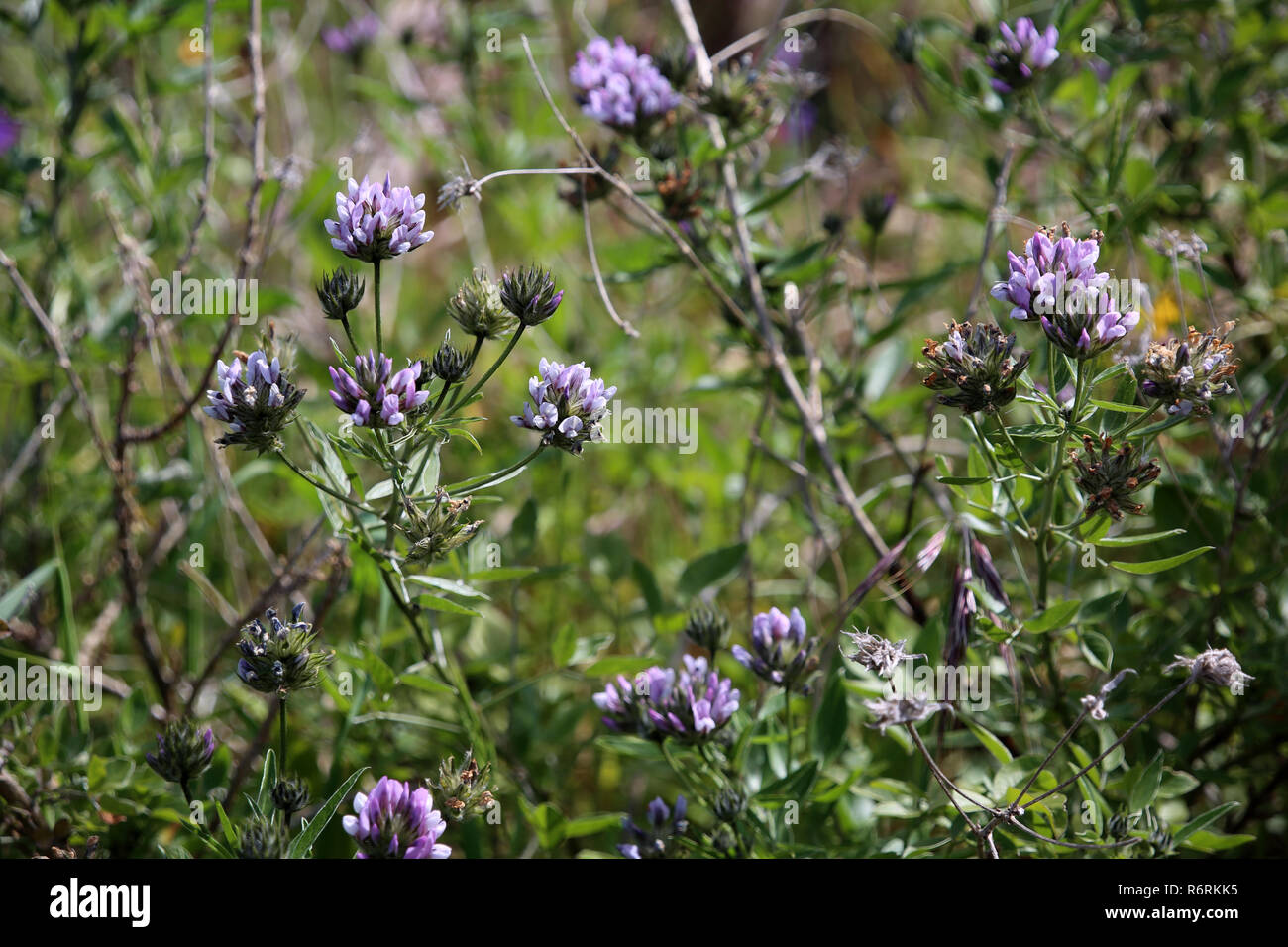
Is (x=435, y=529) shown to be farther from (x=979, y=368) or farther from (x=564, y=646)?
(x=979, y=368)

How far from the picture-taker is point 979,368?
1347mm

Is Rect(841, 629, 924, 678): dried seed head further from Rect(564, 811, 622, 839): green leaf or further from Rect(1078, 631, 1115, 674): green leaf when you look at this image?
Rect(564, 811, 622, 839): green leaf

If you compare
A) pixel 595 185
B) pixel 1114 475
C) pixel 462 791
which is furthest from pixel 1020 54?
pixel 462 791

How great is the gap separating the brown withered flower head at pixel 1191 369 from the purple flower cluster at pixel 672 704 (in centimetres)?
71

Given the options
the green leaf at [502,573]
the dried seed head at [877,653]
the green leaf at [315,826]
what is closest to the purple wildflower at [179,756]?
the green leaf at [315,826]

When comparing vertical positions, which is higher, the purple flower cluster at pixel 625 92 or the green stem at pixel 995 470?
the purple flower cluster at pixel 625 92

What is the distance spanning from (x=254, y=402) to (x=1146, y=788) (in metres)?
1.35

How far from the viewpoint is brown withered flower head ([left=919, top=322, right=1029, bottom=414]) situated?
1351 millimetres

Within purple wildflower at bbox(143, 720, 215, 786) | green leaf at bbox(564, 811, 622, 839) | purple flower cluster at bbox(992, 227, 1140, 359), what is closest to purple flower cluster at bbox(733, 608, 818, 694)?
green leaf at bbox(564, 811, 622, 839)

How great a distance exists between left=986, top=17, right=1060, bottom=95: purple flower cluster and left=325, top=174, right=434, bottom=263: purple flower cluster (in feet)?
3.75

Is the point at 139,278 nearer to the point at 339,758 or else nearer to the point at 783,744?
the point at 339,758

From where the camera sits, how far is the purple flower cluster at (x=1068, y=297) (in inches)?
51.9

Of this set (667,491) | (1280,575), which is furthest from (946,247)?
(1280,575)

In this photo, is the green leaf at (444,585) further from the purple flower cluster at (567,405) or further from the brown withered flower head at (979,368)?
the brown withered flower head at (979,368)
